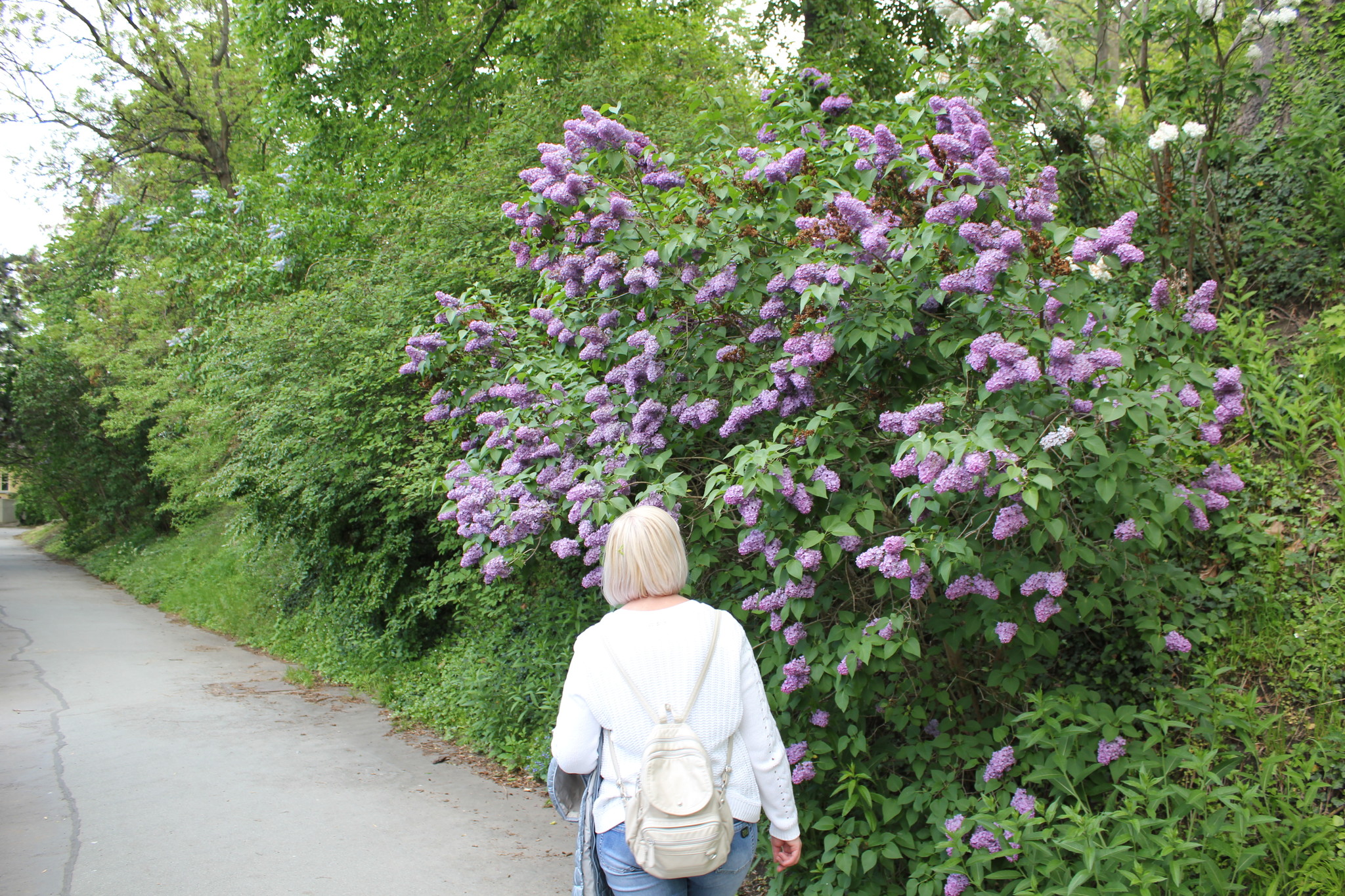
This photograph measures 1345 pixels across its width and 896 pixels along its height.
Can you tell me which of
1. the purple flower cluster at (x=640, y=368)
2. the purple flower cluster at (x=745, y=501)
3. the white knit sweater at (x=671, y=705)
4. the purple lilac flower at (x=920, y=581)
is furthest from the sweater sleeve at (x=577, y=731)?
the purple flower cluster at (x=640, y=368)

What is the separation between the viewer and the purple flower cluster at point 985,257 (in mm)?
3209

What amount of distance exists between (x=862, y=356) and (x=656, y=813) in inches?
84.5

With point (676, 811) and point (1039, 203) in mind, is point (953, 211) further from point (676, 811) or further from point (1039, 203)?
point (676, 811)

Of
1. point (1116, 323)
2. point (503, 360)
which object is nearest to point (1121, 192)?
point (1116, 323)

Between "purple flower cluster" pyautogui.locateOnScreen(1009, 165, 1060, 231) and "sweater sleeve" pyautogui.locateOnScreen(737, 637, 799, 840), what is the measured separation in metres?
1.87

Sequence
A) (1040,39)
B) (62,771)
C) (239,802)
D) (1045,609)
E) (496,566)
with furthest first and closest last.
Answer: (62,771) → (239,802) → (1040,39) → (496,566) → (1045,609)

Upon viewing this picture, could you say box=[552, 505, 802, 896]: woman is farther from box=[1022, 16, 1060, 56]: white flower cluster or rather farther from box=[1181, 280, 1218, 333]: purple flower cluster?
box=[1022, 16, 1060, 56]: white flower cluster

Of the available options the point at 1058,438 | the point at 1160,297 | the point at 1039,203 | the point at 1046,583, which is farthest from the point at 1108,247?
the point at 1046,583

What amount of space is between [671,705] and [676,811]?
27 centimetres

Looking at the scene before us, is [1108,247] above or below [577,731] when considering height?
above

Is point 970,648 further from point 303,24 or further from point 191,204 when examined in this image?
point 191,204

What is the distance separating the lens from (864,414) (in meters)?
4.15

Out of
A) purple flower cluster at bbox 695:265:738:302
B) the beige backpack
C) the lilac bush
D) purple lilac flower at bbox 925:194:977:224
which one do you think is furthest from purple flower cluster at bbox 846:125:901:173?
the beige backpack

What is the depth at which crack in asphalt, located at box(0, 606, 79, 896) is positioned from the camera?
4969 mm
